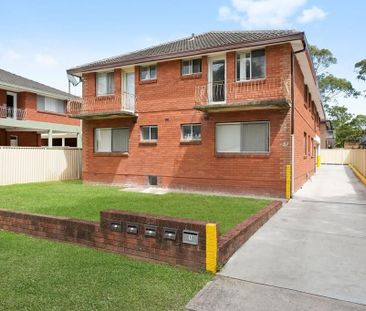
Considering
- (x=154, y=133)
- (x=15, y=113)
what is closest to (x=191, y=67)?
(x=154, y=133)

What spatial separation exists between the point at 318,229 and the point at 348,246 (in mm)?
1391

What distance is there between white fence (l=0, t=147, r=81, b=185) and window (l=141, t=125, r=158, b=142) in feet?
22.0

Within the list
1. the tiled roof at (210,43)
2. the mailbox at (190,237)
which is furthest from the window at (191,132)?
the mailbox at (190,237)

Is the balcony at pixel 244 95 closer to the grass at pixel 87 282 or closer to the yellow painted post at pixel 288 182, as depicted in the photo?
the yellow painted post at pixel 288 182

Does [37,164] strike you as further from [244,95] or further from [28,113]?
[244,95]

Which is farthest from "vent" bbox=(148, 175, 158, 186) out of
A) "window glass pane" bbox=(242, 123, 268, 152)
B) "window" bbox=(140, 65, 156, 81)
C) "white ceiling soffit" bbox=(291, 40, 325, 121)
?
"white ceiling soffit" bbox=(291, 40, 325, 121)

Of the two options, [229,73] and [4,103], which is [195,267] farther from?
[4,103]

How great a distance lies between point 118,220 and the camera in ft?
19.5

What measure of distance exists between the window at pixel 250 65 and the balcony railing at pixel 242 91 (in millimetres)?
280

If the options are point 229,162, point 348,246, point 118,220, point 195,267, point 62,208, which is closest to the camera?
point 195,267

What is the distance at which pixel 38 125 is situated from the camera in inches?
1000

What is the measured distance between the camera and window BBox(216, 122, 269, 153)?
1334 cm

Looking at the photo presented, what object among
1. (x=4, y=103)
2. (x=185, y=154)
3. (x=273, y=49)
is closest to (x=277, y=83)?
(x=273, y=49)

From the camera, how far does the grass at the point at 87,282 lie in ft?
13.6
